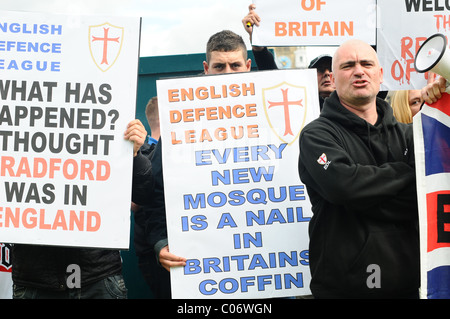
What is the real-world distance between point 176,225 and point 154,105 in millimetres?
1985

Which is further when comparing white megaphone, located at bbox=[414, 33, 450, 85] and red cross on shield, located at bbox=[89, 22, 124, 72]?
red cross on shield, located at bbox=[89, 22, 124, 72]

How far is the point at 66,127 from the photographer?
3.55m

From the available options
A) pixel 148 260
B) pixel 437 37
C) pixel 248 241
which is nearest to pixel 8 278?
pixel 148 260

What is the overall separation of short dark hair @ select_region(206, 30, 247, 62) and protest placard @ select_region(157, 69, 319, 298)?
474mm

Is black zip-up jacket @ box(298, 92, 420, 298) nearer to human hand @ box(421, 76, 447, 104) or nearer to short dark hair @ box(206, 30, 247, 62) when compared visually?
human hand @ box(421, 76, 447, 104)

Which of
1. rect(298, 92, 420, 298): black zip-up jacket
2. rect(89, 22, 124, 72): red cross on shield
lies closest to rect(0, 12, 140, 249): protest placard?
rect(89, 22, 124, 72): red cross on shield

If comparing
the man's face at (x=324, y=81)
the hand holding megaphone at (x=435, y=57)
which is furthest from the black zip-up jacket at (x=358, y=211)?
the man's face at (x=324, y=81)

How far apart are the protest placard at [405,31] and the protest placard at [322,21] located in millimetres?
92

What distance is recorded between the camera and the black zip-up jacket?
2.95m

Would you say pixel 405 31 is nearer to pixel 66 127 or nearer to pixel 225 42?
pixel 225 42

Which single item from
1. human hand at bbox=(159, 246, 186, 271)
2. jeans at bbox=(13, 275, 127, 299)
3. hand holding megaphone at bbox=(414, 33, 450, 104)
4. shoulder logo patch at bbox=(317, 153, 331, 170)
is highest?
hand holding megaphone at bbox=(414, 33, 450, 104)

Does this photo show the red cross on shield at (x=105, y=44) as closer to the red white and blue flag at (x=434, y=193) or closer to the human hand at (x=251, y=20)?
the human hand at (x=251, y=20)

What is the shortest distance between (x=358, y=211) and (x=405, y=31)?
2217mm

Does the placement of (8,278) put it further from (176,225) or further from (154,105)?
(154,105)
